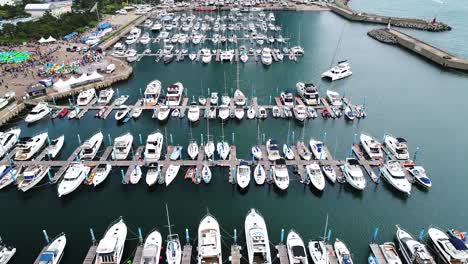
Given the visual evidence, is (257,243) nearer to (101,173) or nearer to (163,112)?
(101,173)

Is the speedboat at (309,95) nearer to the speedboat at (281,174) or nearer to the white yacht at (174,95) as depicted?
the speedboat at (281,174)

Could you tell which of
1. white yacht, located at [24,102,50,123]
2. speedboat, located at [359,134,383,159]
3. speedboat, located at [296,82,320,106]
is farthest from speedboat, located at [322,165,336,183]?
white yacht, located at [24,102,50,123]

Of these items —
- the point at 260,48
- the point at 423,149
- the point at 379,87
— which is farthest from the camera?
the point at 260,48

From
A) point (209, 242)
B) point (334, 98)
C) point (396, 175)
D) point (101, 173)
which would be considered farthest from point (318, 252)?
point (334, 98)

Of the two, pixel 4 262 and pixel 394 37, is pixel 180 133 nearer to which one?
pixel 4 262

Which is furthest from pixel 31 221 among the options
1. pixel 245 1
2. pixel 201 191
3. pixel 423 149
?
pixel 245 1

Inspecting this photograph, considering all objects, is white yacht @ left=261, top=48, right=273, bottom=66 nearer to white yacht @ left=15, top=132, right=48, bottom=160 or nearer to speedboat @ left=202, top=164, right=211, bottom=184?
speedboat @ left=202, top=164, right=211, bottom=184

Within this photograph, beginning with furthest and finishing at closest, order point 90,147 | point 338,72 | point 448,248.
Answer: point 338,72 → point 90,147 → point 448,248
